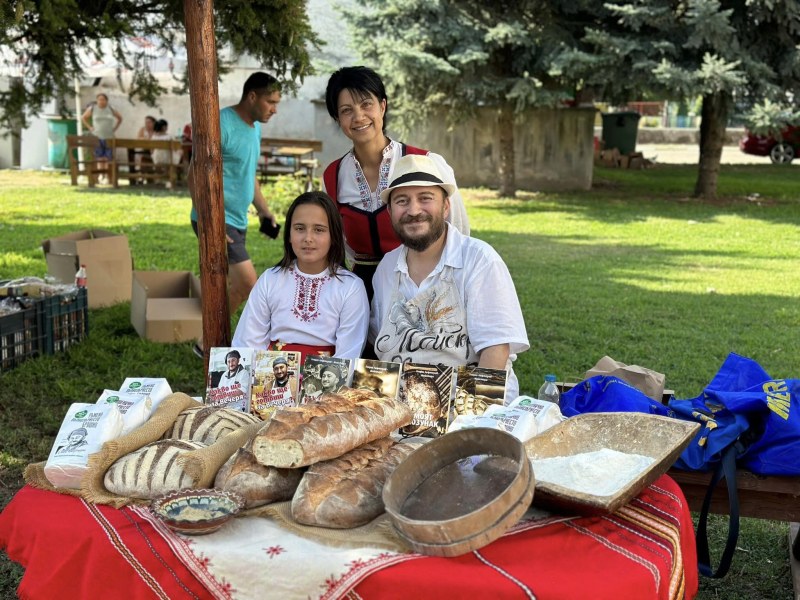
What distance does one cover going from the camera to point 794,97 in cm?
1419

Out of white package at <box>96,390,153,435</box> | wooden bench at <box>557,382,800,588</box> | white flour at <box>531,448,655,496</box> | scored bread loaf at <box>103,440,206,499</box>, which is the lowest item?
wooden bench at <box>557,382,800,588</box>

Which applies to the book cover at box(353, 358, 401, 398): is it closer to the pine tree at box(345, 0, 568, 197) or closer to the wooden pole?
the wooden pole

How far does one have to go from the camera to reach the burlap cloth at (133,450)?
8.07ft

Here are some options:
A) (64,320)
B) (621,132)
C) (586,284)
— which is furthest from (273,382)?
(621,132)

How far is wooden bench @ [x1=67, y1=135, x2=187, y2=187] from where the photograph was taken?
1623cm

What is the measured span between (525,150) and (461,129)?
1.39 m

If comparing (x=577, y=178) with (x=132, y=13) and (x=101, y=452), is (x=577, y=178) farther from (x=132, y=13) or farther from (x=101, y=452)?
(x=101, y=452)

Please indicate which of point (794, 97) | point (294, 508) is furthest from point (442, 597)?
point (794, 97)

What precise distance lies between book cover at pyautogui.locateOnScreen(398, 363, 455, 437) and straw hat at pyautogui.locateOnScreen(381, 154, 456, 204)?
2.35 ft

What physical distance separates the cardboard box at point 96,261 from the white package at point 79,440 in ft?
14.9

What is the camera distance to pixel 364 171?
403 centimetres

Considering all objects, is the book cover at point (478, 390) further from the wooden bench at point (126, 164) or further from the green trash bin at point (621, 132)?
the green trash bin at point (621, 132)

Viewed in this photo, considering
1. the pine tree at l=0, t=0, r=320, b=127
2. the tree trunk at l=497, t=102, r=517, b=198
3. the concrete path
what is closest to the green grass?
the tree trunk at l=497, t=102, r=517, b=198

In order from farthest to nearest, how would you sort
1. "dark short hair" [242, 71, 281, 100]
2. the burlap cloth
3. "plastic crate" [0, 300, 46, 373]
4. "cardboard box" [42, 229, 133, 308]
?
"cardboard box" [42, 229, 133, 308] < "plastic crate" [0, 300, 46, 373] < "dark short hair" [242, 71, 281, 100] < the burlap cloth
